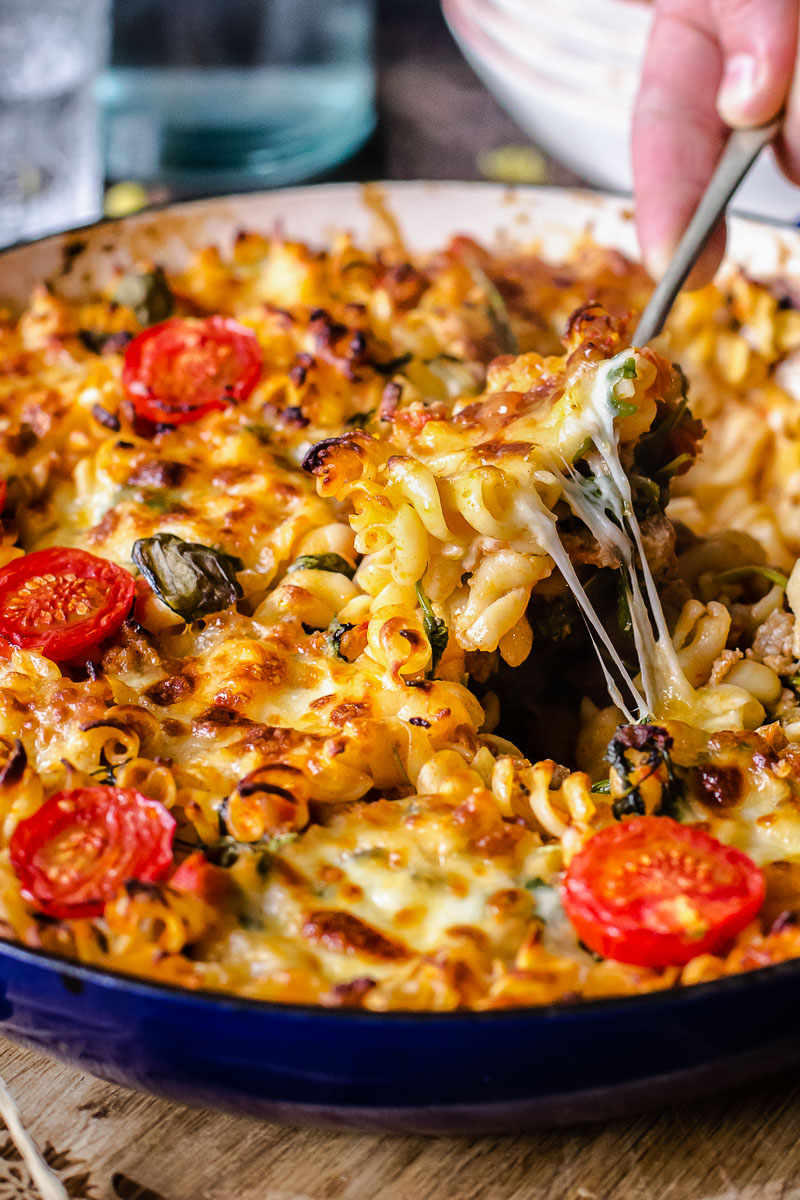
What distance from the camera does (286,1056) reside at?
5.56 ft

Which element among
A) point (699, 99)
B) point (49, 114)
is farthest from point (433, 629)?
point (49, 114)

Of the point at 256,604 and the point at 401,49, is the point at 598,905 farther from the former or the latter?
the point at 401,49

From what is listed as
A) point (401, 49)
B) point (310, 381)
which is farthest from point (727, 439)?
point (401, 49)

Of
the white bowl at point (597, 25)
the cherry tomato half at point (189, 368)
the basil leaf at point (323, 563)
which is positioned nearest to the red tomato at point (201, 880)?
the basil leaf at point (323, 563)

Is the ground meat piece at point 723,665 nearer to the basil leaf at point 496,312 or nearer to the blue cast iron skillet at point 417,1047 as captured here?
the blue cast iron skillet at point 417,1047

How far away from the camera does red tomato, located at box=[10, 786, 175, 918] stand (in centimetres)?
193

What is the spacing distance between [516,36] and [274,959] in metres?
3.98

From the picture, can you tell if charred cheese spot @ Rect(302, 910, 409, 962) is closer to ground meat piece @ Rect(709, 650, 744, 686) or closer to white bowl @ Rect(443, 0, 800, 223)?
ground meat piece @ Rect(709, 650, 744, 686)

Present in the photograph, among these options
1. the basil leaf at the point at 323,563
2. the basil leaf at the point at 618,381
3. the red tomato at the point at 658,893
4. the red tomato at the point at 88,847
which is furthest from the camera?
the basil leaf at the point at 323,563

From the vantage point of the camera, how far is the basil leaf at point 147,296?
361 cm

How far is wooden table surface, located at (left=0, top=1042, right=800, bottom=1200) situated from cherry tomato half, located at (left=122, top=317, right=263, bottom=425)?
65.3 inches

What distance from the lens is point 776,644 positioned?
2660mm

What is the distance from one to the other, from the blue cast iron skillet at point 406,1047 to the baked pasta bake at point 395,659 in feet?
0.34

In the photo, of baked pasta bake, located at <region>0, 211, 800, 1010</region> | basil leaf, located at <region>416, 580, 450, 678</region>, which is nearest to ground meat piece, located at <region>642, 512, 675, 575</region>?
baked pasta bake, located at <region>0, 211, 800, 1010</region>
